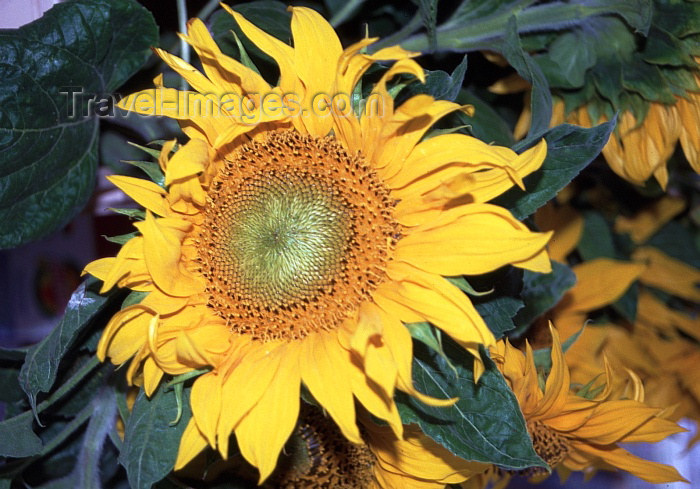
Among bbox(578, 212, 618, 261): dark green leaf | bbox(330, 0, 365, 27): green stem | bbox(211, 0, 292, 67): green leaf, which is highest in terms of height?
bbox(211, 0, 292, 67): green leaf

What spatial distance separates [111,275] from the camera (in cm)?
54

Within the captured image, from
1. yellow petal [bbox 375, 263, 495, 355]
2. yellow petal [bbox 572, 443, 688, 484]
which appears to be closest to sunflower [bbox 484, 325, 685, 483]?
yellow petal [bbox 572, 443, 688, 484]

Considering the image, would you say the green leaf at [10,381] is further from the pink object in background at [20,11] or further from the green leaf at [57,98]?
the pink object in background at [20,11]

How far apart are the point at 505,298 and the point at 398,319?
0.39ft

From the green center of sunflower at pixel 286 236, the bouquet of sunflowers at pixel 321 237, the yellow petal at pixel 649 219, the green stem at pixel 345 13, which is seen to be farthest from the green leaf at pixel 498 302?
the yellow petal at pixel 649 219

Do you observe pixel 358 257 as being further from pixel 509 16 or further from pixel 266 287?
pixel 509 16

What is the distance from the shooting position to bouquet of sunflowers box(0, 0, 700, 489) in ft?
1.75

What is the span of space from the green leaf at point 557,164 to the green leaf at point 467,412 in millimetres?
111

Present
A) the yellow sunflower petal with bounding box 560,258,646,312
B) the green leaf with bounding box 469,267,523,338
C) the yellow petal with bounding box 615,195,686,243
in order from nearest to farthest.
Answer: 1. the green leaf with bounding box 469,267,523,338
2. the yellow sunflower petal with bounding box 560,258,646,312
3. the yellow petal with bounding box 615,195,686,243

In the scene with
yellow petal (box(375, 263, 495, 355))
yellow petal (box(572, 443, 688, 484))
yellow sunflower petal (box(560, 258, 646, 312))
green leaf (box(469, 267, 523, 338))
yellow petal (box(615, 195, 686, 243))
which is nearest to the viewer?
yellow petal (box(375, 263, 495, 355))

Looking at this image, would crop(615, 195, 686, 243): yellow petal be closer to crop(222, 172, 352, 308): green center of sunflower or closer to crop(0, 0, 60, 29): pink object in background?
crop(222, 172, 352, 308): green center of sunflower

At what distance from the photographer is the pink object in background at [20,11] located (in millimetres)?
686

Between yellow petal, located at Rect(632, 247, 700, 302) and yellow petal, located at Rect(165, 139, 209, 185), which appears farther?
yellow petal, located at Rect(632, 247, 700, 302)

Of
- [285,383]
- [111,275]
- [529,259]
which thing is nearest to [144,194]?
[111,275]
